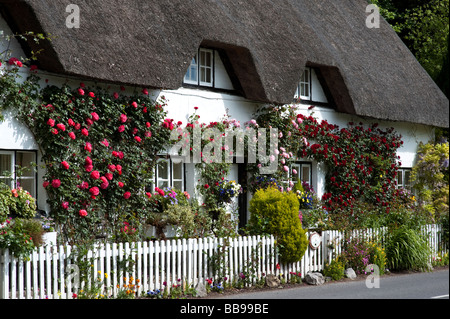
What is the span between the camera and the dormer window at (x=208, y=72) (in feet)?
40.2

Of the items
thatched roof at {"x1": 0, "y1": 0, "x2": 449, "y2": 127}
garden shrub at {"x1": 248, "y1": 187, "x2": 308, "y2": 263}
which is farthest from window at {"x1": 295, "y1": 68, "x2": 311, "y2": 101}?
garden shrub at {"x1": 248, "y1": 187, "x2": 308, "y2": 263}

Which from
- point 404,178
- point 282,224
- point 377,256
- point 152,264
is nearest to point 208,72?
point 282,224

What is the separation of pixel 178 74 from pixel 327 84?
5.49 m

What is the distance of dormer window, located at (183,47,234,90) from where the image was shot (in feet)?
40.2

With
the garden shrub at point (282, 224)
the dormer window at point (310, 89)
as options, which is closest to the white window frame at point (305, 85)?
the dormer window at point (310, 89)

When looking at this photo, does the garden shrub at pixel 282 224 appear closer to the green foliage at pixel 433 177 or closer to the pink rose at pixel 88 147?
the pink rose at pixel 88 147

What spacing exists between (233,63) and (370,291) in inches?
216

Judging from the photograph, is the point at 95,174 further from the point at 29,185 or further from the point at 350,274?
the point at 350,274

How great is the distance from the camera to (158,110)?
11219 millimetres

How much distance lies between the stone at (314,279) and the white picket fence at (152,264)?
229mm

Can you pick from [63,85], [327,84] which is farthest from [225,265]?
Answer: [327,84]

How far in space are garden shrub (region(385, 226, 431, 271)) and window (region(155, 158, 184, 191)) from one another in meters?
4.64

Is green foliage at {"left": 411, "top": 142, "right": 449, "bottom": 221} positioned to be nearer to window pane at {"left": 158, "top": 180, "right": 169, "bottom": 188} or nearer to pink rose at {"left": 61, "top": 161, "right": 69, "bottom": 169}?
window pane at {"left": 158, "top": 180, "right": 169, "bottom": 188}

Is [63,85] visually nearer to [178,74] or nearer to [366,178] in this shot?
[178,74]
